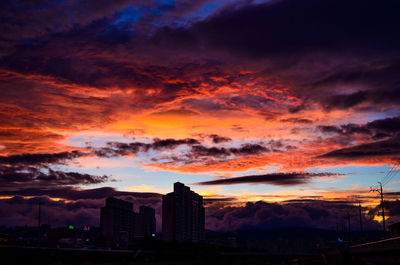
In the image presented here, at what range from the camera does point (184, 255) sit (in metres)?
170

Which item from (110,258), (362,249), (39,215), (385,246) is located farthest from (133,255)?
(385,246)

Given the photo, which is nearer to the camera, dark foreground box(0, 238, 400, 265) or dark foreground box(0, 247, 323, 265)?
dark foreground box(0, 238, 400, 265)

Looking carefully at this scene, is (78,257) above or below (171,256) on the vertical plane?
above

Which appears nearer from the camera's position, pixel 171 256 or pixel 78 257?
pixel 78 257

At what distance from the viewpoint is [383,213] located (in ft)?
394

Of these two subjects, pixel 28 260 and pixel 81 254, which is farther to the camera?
pixel 81 254

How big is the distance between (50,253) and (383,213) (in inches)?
4063

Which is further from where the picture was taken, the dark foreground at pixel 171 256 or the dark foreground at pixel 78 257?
the dark foreground at pixel 78 257

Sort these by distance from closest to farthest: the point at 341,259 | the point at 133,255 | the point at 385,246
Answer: the point at 385,246 < the point at 341,259 < the point at 133,255

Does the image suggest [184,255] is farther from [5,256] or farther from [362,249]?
[362,249]

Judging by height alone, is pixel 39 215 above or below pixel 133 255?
above

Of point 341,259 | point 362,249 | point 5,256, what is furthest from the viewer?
Answer: point 5,256

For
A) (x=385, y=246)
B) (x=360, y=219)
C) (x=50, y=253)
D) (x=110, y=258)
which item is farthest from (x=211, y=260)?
(x=360, y=219)

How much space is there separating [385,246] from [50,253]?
103299 mm
